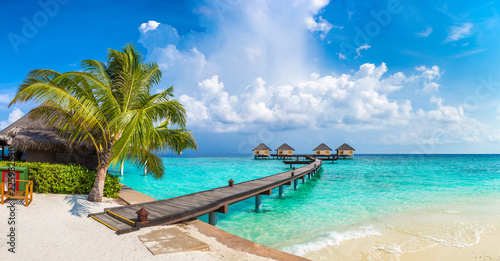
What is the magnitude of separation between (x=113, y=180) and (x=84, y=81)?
355 cm

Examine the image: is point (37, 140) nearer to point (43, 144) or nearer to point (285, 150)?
point (43, 144)

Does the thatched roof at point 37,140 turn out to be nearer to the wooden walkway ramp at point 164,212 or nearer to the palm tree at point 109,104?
the palm tree at point 109,104

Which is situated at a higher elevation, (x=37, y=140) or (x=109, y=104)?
(x=109, y=104)

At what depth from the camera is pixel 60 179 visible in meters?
7.66

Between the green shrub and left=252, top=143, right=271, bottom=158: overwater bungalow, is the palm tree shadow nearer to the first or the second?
the green shrub

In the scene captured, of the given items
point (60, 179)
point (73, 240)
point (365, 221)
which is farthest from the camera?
point (365, 221)

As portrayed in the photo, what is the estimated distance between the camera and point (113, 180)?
27.9 feet

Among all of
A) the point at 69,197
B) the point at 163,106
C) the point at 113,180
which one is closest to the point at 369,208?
the point at 163,106

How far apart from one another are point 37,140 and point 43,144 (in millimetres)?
229

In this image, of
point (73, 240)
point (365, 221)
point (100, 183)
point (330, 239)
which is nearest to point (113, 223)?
point (73, 240)

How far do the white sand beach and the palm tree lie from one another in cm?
143

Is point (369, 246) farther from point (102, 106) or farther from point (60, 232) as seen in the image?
point (102, 106)

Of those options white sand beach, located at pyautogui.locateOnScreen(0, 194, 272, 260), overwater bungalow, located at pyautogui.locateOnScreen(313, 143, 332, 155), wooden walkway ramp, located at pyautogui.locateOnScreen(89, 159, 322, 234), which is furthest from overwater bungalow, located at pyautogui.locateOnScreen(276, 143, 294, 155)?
white sand beach, located at pyautogui.locateOnScreen(0, 194, 272, 260)

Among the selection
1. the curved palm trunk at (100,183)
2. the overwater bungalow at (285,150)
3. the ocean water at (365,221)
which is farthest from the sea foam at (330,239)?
the overwater bungalow at (285,150)
